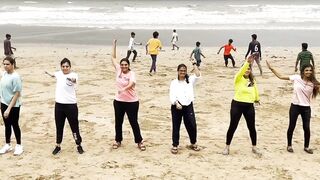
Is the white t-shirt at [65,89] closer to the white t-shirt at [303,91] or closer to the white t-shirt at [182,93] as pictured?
the white t-shirt at [182,93]

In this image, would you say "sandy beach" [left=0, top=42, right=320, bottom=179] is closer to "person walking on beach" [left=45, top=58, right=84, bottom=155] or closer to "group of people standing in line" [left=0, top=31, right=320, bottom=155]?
"group of people standing in line" [left=0, top=31, right=320, bottom=155]

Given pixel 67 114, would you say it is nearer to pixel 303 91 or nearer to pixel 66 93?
pixel 66 93

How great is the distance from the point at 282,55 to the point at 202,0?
50222 mm

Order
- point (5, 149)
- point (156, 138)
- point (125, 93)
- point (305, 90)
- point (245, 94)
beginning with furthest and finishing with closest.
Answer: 1. point (156, 138)
2. point (5, 149)
3. point (125, 93)
4. point (305, 90)
5. point (245, 94)

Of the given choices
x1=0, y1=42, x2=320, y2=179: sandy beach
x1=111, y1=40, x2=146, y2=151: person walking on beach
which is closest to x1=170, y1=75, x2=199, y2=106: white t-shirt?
x1=111, y1=40, x2=146, y2=151: person walking on beach

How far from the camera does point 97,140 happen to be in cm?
831

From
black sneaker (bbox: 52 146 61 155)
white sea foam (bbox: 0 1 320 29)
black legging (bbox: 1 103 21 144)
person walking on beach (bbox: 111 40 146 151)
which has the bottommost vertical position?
black sneaker (bbox: 52 146 61 155)

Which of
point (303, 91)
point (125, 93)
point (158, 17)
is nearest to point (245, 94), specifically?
point (303, 91)

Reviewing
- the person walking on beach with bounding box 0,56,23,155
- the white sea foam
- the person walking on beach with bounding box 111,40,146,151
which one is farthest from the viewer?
the white sea foam

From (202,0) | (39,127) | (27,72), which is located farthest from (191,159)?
(202,0)

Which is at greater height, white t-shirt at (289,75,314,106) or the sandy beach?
white t-shirt at (289,75,314,106)

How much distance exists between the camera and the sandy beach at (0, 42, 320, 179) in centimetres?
677

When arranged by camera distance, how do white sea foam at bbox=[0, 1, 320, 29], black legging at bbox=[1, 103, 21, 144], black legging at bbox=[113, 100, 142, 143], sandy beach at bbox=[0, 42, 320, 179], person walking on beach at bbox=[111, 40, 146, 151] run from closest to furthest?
sandy beach at bbox=[0, 42, 320, 179], black legging at bbox=[1, 103, 21, 144], person walking on beach at bbox=[111, 40, 146, 151], black legging at bbox=[113, 100, 142, 143], white sea foam at bbox=[0, 1, 320, 29]

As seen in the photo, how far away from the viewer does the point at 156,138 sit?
845 centimetres
